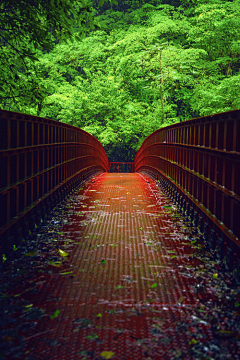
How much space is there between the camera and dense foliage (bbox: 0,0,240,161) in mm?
26562

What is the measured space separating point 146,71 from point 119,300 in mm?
28882

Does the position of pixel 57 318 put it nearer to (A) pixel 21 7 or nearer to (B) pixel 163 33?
(A) pixel 21 7

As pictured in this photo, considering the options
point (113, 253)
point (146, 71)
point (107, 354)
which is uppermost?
point (146, 71)

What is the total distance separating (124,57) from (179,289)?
29877mm

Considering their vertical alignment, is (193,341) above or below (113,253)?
below

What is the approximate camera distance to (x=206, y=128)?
5543 mm

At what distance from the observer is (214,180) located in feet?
16.5

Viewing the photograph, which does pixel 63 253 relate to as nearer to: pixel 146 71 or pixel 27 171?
pixel 27 171

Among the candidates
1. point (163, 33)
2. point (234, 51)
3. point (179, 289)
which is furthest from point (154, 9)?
point (179, 289)

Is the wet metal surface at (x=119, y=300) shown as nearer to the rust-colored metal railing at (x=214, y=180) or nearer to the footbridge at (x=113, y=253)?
the footbridge at (x=113, y=253)

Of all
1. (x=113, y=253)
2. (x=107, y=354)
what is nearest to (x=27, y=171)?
(x=113, y=253)

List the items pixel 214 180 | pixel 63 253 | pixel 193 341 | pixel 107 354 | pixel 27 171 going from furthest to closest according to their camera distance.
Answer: pixel 27 171 → pixel 214 180 → pixel 63 253 → pixel 193 341 → pixel 107 354

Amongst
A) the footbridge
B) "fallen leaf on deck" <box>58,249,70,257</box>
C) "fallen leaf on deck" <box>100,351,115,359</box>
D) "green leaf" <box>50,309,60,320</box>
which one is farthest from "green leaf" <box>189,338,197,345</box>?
"fallen leaf on deck" <box>58,249,70,257</box>

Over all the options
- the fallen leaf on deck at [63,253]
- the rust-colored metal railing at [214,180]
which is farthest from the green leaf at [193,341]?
the fallen leaf on deck at [63,253]
